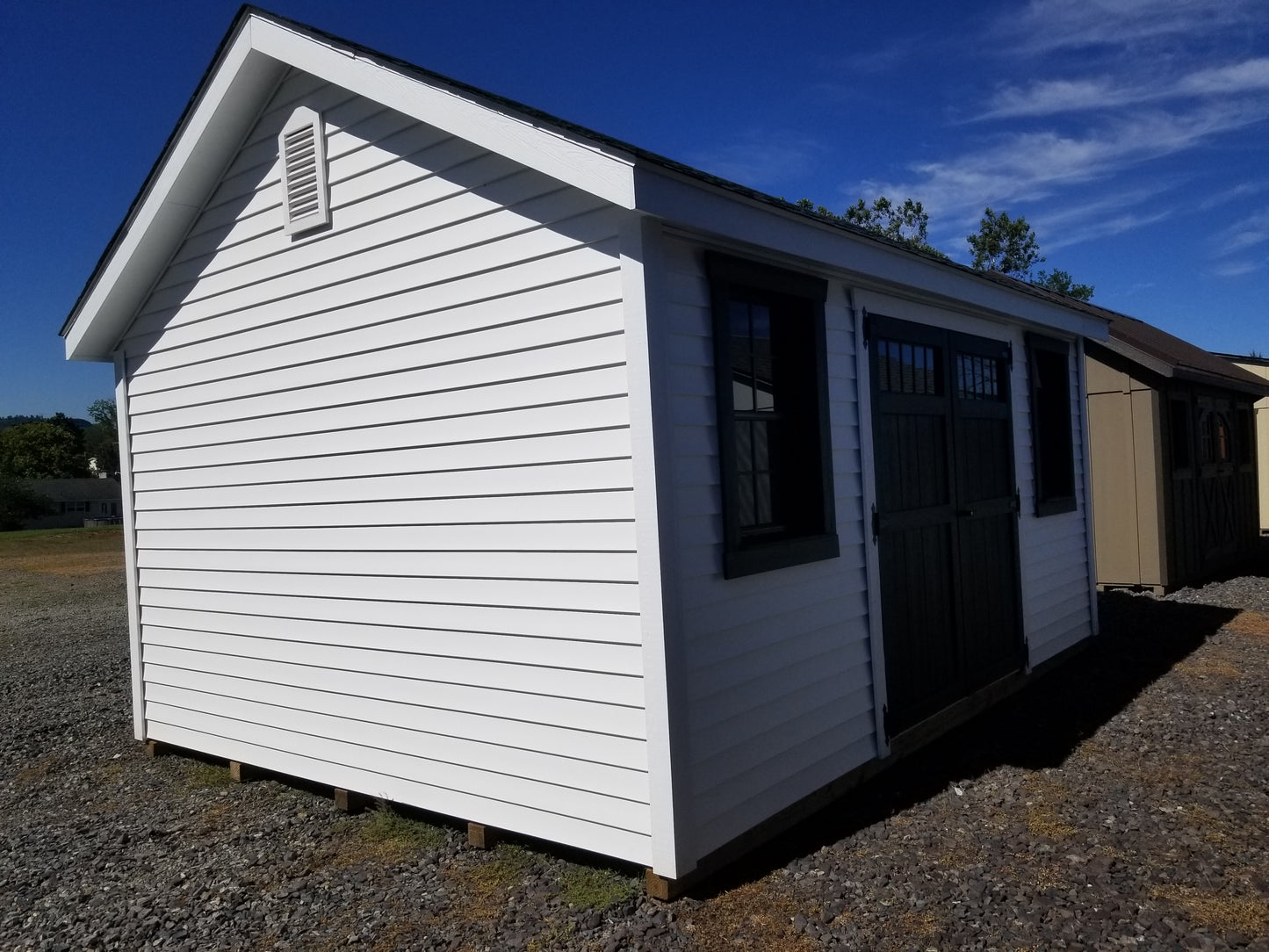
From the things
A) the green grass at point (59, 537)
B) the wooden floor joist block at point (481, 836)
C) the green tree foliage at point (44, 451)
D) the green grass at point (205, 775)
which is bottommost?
the green grass at point (205, 775)

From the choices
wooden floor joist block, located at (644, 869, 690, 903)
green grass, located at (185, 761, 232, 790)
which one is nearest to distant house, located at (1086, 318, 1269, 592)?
wooden floor joist block, located at (644, 869, 690, 903)

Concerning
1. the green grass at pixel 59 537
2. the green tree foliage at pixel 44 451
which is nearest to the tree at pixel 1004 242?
the green grass at pixel 59 537

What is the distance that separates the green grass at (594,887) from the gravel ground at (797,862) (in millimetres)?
12

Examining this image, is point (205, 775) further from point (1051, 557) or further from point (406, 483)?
point (1051, 557)

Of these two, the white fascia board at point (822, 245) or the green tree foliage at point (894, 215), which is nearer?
the white fascia board at point (822, 245)

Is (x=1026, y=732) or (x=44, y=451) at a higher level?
(x=44, y=451)

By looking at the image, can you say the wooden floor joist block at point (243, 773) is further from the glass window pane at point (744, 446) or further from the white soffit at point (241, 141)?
the glass window pane at point (744, 446)

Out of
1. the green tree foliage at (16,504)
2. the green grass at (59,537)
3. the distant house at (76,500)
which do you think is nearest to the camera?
the green grass at (59,537)

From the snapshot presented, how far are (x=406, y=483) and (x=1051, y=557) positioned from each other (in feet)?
17.1

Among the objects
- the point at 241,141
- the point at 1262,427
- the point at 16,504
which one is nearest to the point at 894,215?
the point at 1262,427

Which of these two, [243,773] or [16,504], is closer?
[243,773]

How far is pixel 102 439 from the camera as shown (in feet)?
354

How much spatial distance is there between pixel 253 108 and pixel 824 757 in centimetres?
475

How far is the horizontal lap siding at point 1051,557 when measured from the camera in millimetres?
6781
